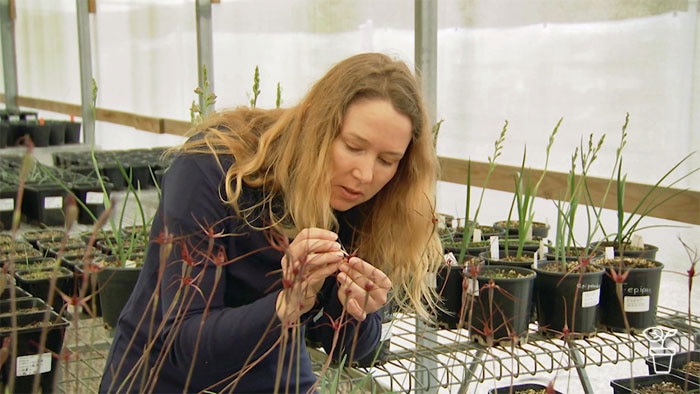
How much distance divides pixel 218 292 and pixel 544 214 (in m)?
2.03

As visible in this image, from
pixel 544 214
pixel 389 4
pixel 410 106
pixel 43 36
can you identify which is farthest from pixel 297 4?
pixel 43 36

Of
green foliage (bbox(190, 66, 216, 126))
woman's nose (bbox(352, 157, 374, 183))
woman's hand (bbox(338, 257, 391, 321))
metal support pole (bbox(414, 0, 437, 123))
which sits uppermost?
metal support pole (bbox(414, 0, 437, 123))

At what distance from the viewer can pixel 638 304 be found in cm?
196

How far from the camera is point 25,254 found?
2.51 metres

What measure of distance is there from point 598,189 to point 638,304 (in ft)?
1.91

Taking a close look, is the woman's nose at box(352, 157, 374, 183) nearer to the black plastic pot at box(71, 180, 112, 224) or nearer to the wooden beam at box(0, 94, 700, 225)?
the wooden beam at box(0, 94, 700, 225)

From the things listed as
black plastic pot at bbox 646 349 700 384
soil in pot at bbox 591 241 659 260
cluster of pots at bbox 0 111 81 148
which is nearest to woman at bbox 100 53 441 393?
black plastic pot at bbox 646 349 700 384

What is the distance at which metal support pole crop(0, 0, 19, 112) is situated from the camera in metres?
8.09

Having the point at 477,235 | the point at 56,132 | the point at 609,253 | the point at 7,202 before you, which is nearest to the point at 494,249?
the point at 477,235

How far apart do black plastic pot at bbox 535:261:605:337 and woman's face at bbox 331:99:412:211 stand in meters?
0.74

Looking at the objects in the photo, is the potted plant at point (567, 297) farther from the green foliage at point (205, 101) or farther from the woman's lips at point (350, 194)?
the green foliage at point (205, 101)

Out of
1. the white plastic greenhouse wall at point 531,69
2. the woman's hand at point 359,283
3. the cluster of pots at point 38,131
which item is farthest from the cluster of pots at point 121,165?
the woman's hand at point 359,283

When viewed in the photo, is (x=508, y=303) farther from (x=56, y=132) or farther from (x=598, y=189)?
(x=56, y=132)

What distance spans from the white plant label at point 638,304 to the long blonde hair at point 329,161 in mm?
666
